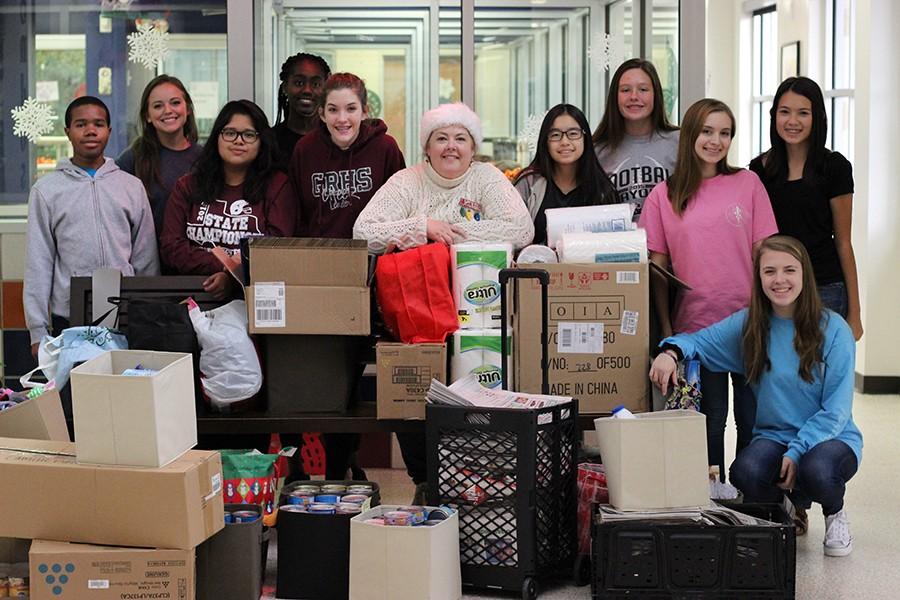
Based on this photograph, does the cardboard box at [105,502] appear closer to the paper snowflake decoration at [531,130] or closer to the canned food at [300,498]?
the canned food at [300,498]

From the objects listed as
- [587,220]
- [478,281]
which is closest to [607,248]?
[587,220]

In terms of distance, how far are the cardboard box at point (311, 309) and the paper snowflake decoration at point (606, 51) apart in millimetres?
1891

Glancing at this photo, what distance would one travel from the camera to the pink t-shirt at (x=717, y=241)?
4156mm

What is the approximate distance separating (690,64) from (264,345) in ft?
7.08

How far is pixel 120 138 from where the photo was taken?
523 centimetres


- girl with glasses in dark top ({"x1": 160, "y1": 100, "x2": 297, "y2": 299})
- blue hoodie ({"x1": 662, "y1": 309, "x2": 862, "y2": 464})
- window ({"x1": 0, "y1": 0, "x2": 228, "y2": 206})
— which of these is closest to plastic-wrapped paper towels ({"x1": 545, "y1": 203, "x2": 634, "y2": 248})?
blue hoodie ({"x1": 662, "y1": 309, "x2": 862, "y2": 464})

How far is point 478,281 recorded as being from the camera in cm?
390

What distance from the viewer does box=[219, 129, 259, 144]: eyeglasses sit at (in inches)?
170

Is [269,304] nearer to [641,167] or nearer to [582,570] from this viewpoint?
[582,570]

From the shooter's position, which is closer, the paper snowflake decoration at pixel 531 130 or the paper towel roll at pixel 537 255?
the paper towel roll at pixel 537 255

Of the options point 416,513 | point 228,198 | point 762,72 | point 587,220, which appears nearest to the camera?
point 416,513

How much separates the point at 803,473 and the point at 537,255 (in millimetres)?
1034

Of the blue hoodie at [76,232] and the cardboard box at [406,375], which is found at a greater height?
the blue hoodie at [76,232]

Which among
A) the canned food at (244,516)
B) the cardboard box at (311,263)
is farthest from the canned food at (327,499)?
the cardboard box at (311,263)
